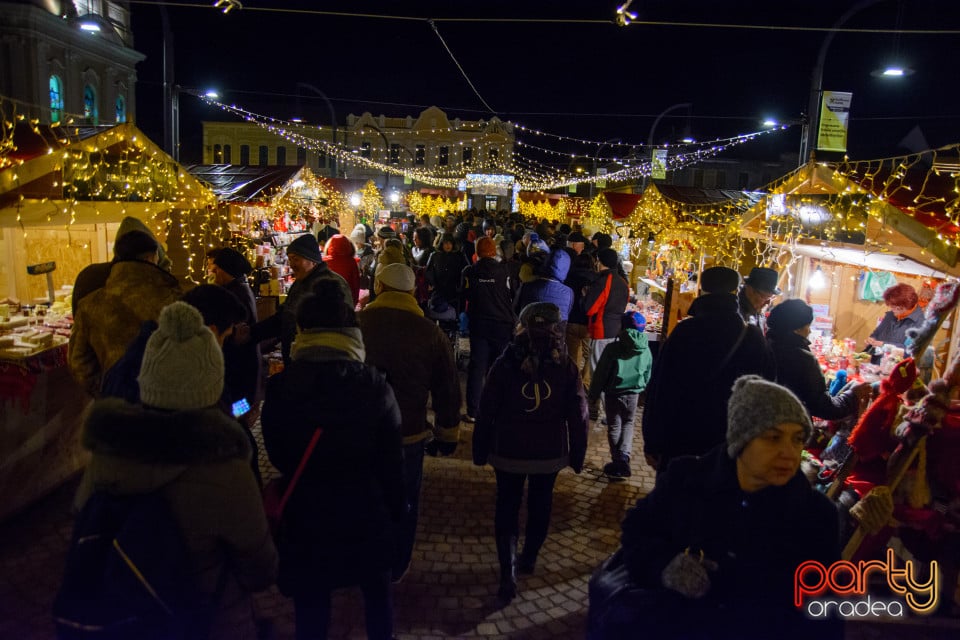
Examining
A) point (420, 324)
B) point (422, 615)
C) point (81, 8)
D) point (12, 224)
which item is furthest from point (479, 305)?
point (81, 8)

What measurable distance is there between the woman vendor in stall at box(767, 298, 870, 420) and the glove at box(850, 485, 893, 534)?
51 centimetres

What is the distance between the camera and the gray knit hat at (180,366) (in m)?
2.04

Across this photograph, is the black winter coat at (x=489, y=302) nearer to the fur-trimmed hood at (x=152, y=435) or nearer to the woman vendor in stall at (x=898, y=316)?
the woman vendor in stall at (x=898, y=316)

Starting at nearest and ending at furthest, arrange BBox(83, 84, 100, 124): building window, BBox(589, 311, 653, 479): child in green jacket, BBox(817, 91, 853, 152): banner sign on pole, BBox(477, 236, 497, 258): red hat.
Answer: BBox(589, 311, 653, 479): child in green jacket, BBox(477, 236, 497, 258): red hat, BBox(817, 91, 853, 152): banner sign on pole, BBox(83, 84, 100, 124): building window

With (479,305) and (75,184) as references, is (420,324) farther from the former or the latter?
(75,184)

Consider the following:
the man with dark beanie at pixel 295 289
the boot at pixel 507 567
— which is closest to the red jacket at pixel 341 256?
the man with dark beanie at pixel 295 289

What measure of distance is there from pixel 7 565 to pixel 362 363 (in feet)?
10.6

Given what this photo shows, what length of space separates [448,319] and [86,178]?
4402 mm

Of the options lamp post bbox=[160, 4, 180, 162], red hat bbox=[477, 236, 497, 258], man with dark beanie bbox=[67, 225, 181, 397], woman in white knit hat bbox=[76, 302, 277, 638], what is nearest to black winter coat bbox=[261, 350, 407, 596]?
woman in white knit hat bbox=[76, 302, 277, 638]

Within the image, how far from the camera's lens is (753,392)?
224cm

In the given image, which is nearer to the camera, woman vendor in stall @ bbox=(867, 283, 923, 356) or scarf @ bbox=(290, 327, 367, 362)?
scarf @ bbox=(290, 327, 367, 362)

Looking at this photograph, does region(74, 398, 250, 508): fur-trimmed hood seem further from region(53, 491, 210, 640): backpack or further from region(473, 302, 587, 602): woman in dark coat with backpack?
region(473, 302, 587, 602): woman in dark coat with backpack

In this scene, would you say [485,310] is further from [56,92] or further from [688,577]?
[56,92]

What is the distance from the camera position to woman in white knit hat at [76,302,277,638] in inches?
74.7
